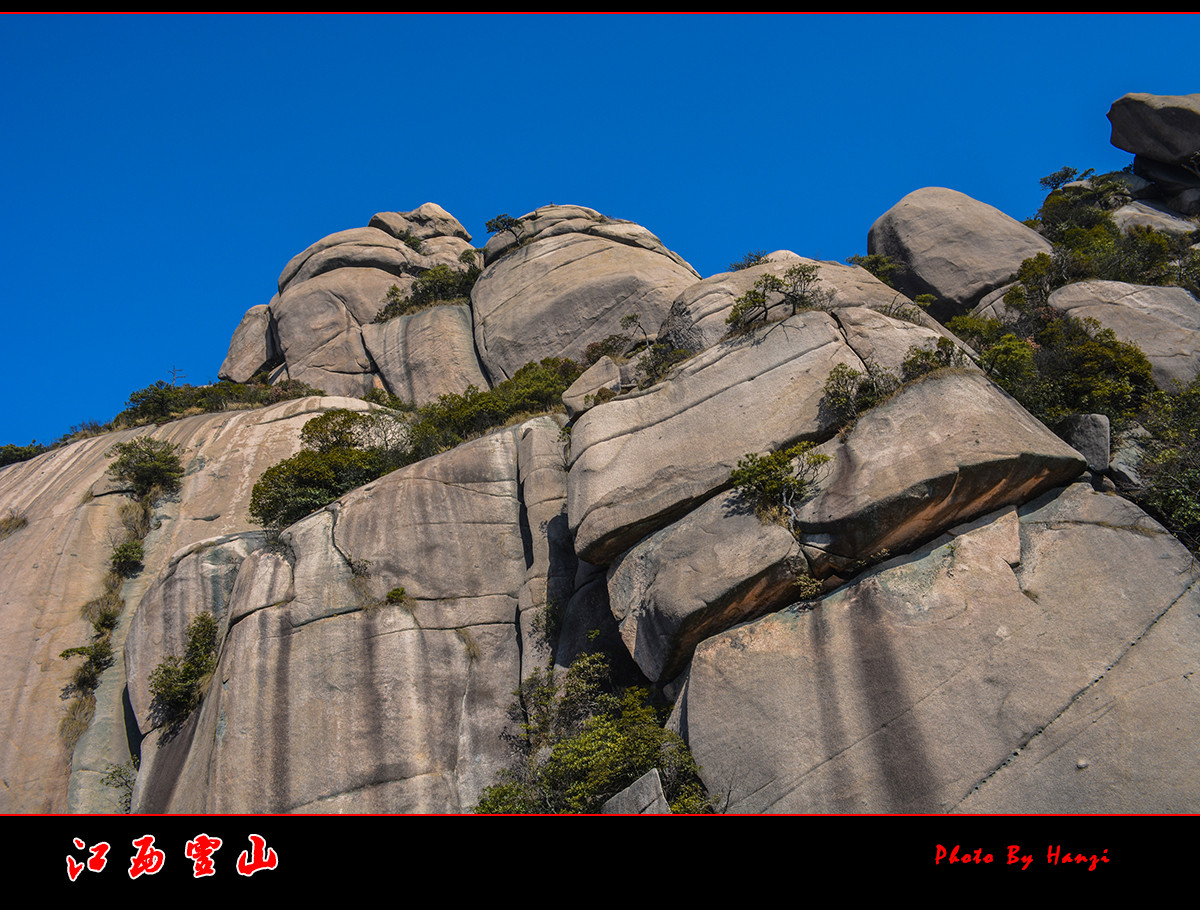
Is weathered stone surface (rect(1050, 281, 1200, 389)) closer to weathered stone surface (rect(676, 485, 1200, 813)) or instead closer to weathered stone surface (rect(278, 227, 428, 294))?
weathered stone surface (rect(676, 485, 1200, 813))

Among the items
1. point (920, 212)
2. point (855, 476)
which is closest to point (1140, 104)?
point (920, 212)

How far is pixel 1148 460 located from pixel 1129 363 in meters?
4.58

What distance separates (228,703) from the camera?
1828 centimetres

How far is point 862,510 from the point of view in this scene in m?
16.0

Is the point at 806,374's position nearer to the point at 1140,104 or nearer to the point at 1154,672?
the point at 1154,672

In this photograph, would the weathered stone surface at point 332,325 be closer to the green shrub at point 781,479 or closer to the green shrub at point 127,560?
the green shrub at point 127,560

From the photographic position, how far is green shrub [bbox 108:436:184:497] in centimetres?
2753

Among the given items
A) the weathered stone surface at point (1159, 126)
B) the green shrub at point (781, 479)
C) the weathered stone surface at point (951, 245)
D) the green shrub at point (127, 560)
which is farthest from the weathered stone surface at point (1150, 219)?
the green shrub at point (127, 560)

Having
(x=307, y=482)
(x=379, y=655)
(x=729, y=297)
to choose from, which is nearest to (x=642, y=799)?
(x=379, y=655)

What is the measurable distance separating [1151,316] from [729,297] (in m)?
11.9

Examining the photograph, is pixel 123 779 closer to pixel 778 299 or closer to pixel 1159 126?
pixel 778 299

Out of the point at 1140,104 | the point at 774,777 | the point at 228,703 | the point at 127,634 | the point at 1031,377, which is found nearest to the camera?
the point at 774,777

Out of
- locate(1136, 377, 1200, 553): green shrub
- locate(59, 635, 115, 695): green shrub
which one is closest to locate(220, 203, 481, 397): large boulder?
locate(59, 635, 115, 695): green shrub

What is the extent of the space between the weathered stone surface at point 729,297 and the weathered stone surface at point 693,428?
5.26 feet
